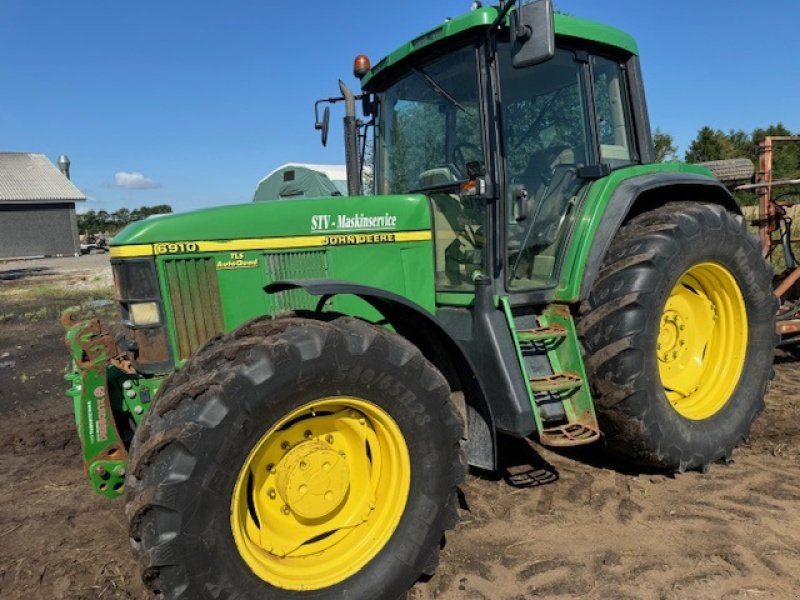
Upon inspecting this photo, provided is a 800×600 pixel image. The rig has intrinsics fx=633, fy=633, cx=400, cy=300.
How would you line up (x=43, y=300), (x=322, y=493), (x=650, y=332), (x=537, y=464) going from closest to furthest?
1. (x=322, y=493)
2. (x=650, y=332)
3. (x=537, y=464)
4. (x=43, y=300)

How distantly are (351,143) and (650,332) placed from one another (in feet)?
7.06

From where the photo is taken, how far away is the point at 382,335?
254 centimetres

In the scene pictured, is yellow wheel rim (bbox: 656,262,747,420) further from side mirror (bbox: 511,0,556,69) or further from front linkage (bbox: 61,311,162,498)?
front linkage (bbox: 61,311,162,498)

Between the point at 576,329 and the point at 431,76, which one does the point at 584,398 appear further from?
the point at 431,76

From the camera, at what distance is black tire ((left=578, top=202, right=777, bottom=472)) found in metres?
3.28

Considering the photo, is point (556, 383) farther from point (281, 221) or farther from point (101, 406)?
point (101, 406)

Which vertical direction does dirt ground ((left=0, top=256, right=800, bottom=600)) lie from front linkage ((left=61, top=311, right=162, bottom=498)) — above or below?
below

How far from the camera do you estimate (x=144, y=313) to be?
2861 mm

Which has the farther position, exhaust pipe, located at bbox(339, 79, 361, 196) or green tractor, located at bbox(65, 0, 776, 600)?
exhaust pipe, located at bbox(339, 79, 361, 196)

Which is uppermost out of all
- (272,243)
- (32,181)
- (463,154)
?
(32,181)

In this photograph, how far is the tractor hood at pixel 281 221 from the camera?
2857mm

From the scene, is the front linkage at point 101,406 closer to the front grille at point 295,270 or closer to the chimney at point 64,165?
the front grille at point 295,270

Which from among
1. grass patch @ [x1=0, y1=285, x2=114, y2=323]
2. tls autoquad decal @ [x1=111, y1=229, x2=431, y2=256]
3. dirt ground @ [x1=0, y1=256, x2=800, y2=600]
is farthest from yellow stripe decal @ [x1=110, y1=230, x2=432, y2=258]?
grass patch @ [x1=0, y1=285, x2=114, y2=323]

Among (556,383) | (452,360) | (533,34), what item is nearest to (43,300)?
(452,360)
